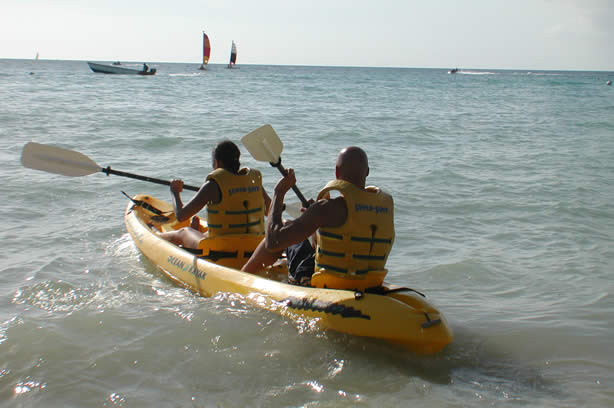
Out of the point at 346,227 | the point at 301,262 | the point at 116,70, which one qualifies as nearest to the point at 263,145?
the point at 301,262

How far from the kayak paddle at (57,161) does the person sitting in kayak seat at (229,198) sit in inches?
45.4

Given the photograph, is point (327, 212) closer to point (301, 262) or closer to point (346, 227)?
point (346, 227)

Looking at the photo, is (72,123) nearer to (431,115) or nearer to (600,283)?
(431,115)

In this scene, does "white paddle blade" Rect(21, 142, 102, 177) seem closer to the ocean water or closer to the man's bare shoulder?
the ocean water

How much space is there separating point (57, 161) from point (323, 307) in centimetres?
379

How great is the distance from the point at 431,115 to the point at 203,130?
9769 mm

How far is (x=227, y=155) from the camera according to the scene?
14.5 feet

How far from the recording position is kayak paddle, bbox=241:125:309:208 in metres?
4.45

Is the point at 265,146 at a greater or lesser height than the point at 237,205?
greater

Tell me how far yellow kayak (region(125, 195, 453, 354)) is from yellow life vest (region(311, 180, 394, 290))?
116mm

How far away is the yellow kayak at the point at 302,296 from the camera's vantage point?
3.38 m

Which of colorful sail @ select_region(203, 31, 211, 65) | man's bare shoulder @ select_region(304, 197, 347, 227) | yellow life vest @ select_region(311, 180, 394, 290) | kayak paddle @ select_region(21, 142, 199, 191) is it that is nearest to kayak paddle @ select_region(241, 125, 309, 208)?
yellow life vest @ select_region(311, 180, 394, 290)

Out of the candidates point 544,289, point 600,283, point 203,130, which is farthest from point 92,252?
point 203,130

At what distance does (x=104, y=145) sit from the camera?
1313 centimetres
